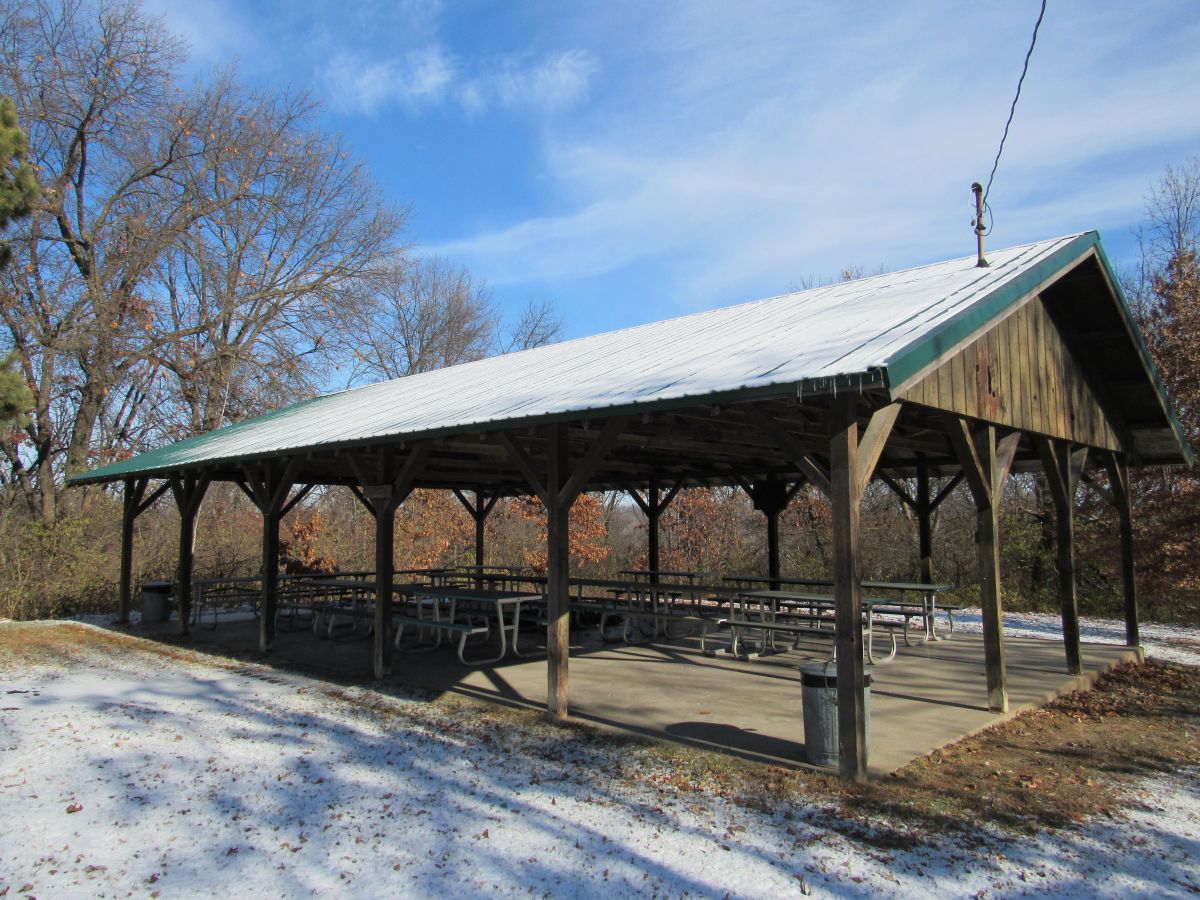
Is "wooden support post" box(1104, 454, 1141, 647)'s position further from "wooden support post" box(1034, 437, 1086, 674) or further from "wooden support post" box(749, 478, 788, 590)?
"wooden support post" box(749, 478, 788, 590)

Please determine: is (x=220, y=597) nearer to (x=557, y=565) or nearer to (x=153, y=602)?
(x=153, y=602)

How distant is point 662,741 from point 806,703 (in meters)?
1.09

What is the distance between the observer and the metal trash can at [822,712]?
4.87 metres

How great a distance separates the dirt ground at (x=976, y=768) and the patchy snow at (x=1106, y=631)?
8.65 feet

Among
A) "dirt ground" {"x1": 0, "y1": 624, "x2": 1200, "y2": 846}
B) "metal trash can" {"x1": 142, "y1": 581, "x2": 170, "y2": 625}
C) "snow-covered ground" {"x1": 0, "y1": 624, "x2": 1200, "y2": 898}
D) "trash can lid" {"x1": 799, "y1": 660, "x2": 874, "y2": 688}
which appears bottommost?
"dirt ground" {"x1": 0, "y1": 624, "x2": 1200, "y2": 846}

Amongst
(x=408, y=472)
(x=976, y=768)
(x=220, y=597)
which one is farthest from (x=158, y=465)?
(x=976, y=768)

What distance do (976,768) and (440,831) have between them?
3.18 meters

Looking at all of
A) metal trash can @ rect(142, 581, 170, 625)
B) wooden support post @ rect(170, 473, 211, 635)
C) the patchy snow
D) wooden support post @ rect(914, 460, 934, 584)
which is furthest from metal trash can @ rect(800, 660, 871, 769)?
metal trash can @ rect(142, 581, 170, 625)

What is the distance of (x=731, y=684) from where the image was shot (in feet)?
24.4

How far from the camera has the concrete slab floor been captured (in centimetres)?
566

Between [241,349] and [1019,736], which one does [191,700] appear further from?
[241,349]

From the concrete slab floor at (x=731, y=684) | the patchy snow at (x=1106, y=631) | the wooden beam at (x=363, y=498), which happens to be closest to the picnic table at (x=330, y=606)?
the concrete slab floor at (x=731, y=684)

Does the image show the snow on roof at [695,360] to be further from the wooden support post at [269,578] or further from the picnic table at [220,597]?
the picnic table at [220,597]

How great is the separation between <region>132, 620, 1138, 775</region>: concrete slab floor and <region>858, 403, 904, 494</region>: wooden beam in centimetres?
174
